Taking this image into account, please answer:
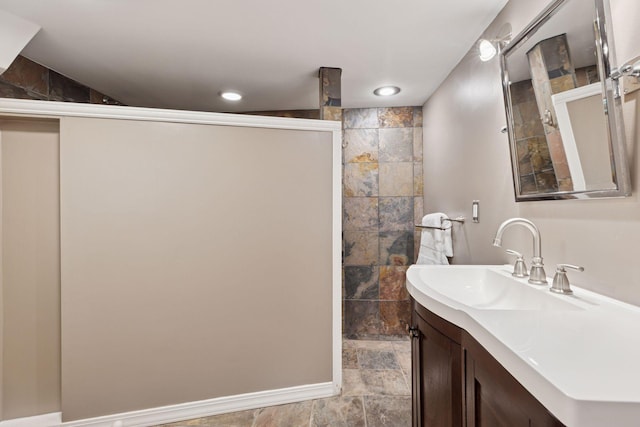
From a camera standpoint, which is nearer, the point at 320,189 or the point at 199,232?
the point at 199,232

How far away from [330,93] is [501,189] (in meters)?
1.27

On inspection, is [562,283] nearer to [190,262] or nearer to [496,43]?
[496,43]

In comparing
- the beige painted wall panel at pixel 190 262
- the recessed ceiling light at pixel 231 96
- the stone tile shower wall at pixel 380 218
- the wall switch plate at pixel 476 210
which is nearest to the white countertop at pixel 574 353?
the wall switch plate at pixel 476 210

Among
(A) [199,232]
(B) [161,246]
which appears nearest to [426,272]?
(A) [199,232]

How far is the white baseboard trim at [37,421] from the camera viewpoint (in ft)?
5.13

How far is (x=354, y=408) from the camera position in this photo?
177 cm

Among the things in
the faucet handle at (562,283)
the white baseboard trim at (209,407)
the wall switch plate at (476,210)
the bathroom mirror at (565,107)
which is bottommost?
the white baseboard trim at (209,407)

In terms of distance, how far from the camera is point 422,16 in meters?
1.54

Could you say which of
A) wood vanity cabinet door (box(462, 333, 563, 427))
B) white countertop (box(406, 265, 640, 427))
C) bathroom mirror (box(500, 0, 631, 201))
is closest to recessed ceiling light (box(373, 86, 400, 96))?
bathroom mirror (box(500, 0, 631, 201))

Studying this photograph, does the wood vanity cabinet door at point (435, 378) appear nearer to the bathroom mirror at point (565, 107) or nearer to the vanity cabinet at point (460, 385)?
the vanity cabinet at point (460, 385)

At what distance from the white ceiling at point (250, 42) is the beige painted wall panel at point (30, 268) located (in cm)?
60

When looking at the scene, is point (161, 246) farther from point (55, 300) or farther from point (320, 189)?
point (320, 189)

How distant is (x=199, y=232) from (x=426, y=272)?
1251mm

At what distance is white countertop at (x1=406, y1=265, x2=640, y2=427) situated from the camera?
395 millimetres
